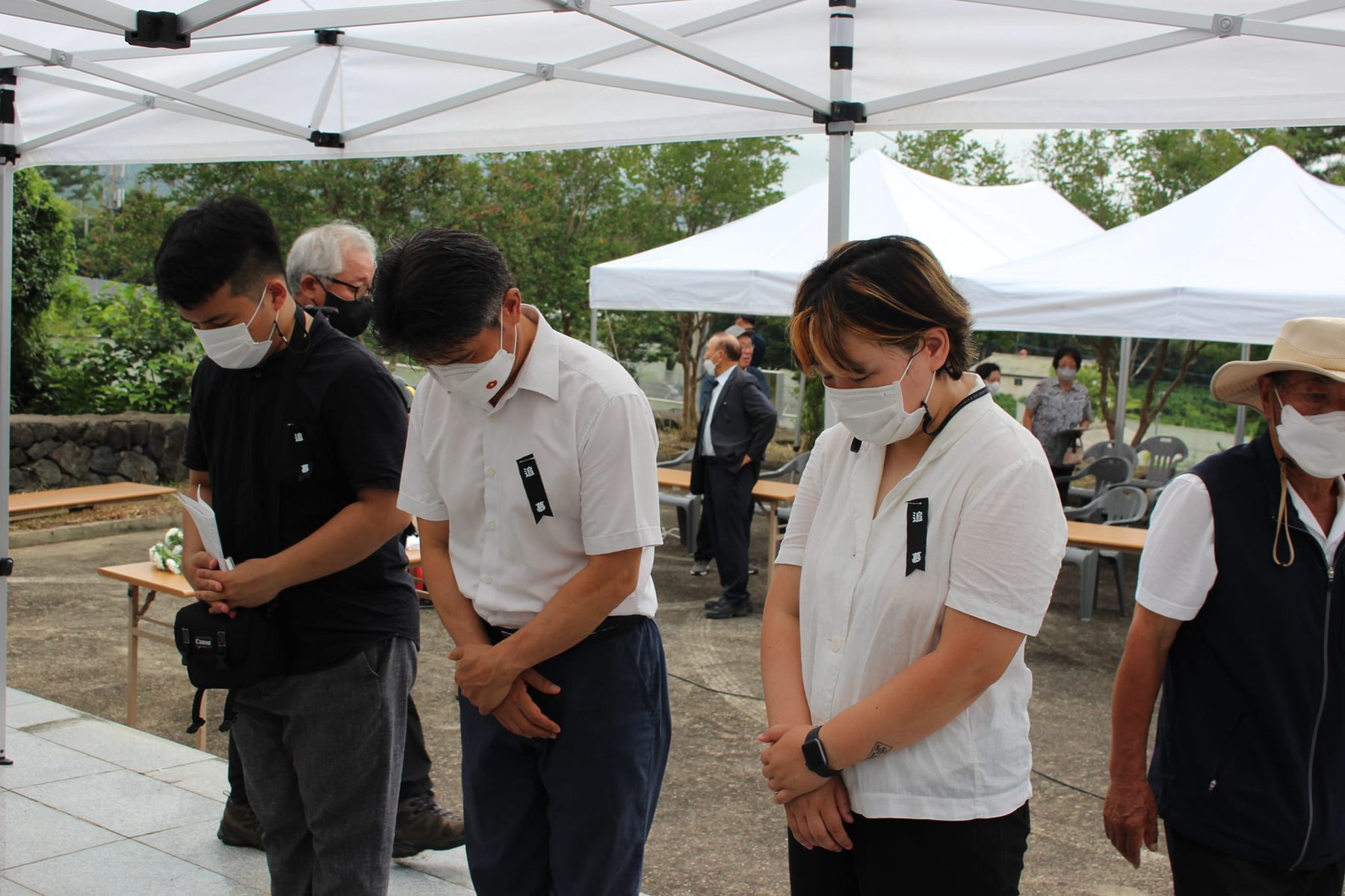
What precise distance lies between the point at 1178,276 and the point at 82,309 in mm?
11772

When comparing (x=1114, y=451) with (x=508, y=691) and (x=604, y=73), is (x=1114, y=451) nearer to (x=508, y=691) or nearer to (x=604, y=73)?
(x=604, y=73)

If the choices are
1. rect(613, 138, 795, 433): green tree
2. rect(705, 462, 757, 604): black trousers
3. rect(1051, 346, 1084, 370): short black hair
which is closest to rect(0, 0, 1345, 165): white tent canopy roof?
rect(705, 462, 757, 604): black trousers

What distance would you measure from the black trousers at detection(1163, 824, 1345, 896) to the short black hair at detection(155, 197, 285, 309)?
215cm

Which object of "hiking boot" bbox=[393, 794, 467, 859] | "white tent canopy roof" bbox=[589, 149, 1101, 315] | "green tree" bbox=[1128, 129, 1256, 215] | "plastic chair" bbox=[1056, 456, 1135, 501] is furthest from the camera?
"green tree" bbox=[1128, 129, 1256, 215]

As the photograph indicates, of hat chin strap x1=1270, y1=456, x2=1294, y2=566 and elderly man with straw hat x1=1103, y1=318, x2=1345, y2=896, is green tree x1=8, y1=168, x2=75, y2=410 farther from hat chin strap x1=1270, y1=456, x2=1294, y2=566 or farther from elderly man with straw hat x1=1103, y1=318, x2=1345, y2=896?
hat chin strap x1=1270, y1=456, x2=1294, y2=566

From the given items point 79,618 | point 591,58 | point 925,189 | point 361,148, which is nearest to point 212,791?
point 361,148

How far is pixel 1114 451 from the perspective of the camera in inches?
460

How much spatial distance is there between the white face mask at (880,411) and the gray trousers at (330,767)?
1315 mm

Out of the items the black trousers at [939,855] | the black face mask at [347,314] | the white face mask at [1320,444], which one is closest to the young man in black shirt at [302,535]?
the black face mask at [347,314]

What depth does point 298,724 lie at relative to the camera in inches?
101

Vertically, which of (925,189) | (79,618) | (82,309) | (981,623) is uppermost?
(925,189)

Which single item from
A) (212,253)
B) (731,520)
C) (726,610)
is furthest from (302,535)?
(731,520)

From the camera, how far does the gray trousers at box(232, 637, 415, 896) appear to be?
2557 millimetres

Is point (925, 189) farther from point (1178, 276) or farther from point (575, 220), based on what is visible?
point (575, 220)
